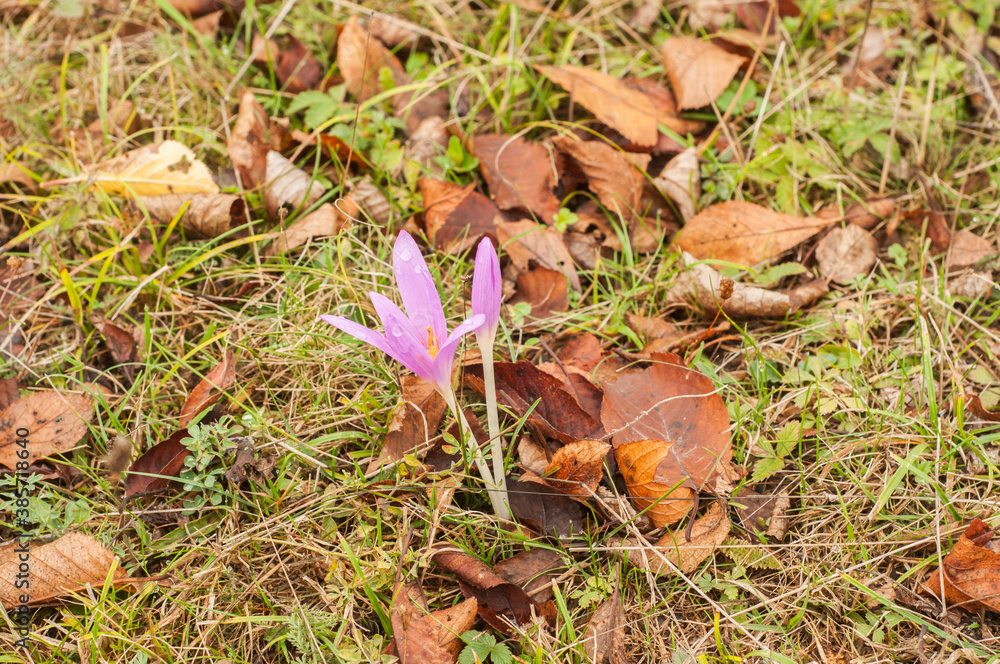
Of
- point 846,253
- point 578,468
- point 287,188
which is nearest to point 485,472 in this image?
point 578,468

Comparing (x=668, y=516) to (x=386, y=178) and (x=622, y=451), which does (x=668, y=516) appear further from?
(x=386, y=178)

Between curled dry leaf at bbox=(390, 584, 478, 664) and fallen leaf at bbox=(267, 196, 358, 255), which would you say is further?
fallen leaf at bbox=(267, 196, 358, 255)

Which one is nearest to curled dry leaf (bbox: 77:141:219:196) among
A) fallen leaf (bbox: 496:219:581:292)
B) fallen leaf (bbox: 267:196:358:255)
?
fallen leaf (bbox: 267:196:358:255)

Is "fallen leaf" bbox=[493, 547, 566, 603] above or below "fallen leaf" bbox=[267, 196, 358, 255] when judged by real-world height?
below

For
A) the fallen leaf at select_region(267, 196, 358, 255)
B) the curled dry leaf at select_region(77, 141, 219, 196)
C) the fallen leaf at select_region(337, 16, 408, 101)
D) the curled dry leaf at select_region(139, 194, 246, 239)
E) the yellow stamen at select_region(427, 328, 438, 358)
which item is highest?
the fallen leaf at select_region(337, 16, 408, 101)

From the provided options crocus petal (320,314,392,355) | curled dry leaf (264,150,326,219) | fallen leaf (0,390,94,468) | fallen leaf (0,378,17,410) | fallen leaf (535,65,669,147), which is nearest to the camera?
crocus petal (320,314,392,355)

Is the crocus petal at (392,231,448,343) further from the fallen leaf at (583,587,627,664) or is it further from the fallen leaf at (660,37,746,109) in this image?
the fallen leaf at (660,37,746,109)

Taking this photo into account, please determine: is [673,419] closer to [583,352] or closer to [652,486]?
[652,486]

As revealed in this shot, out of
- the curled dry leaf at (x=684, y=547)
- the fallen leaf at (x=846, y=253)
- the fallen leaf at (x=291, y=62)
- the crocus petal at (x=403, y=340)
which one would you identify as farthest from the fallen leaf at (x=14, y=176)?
the fallen leaf at (x=846, y=253)
